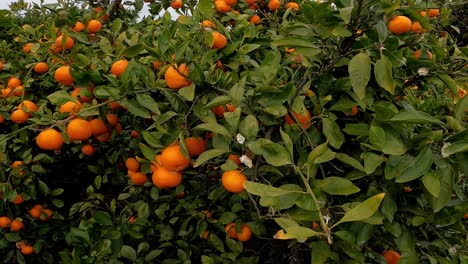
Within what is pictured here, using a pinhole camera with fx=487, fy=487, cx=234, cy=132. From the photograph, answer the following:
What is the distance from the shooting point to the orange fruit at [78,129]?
140cm

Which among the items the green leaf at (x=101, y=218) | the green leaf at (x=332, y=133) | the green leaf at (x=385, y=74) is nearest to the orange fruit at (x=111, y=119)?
the green leaf at (x=101, y=218)

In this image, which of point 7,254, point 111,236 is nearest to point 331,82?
point 111,236

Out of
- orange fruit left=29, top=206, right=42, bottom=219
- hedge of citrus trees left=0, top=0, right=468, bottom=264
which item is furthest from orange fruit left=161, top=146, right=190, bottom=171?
orange fruit left=29, top=206, right=42, bottom=219

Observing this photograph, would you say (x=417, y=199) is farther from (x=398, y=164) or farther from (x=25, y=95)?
(x=25, y=95)

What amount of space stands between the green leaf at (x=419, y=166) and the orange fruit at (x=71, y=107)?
938 millimetres

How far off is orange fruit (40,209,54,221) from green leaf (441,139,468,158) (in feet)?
5.69

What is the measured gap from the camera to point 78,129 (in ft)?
4.62

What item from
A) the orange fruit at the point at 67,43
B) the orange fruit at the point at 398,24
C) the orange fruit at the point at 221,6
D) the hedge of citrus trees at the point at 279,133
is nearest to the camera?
the hedge of citrus trees at the point at 279,133

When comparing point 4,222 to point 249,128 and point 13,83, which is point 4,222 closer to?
point 13,83

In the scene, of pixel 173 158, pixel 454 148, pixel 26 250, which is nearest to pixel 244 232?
pixel 173 158

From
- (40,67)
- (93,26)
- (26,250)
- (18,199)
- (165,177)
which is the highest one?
(93,26)

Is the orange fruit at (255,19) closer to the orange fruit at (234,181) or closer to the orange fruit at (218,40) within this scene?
the orange fruit at (218,40)

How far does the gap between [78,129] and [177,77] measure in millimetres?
359

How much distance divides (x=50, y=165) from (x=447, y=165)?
1.83 m
